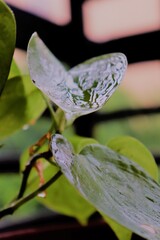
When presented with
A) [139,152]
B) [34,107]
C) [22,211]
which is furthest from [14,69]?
[22,211]

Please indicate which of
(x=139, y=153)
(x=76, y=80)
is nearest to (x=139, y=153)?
(x=139, y=153)

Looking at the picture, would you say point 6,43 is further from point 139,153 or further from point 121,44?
point 121,44

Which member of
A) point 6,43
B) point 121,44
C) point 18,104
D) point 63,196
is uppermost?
point 6,43

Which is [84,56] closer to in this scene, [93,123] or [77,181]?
[93,123]

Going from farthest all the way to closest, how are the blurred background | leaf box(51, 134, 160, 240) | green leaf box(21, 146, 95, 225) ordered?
the blurred background < green leaf box(21, 146, 95, 225) < leaf box(51, 134, 160, 240)

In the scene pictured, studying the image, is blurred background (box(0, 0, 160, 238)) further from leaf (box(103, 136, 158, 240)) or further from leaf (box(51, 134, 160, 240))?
leaf (box(51, 134, 160, 240))

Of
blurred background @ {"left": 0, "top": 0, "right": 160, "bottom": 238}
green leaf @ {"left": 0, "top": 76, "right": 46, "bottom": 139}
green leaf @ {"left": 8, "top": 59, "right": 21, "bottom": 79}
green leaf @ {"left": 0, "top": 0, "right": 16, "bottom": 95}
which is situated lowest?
blurred background @ {"left": 0, "top": 0, "right": 160, "bottom": 238}

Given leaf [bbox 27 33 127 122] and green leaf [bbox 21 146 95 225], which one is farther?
green leaf [bbox 21 146 95 225]

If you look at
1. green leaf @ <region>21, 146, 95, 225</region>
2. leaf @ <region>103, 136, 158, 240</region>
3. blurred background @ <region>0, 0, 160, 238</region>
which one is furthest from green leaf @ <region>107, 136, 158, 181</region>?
blurred background @ <region>0, 0, 160, 238</region>

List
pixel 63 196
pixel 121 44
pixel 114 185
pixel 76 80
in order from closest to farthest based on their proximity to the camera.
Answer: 1. pixel 114 185
2. pixel 76 80
3. pixel 63 196
4. pixel 121 44
